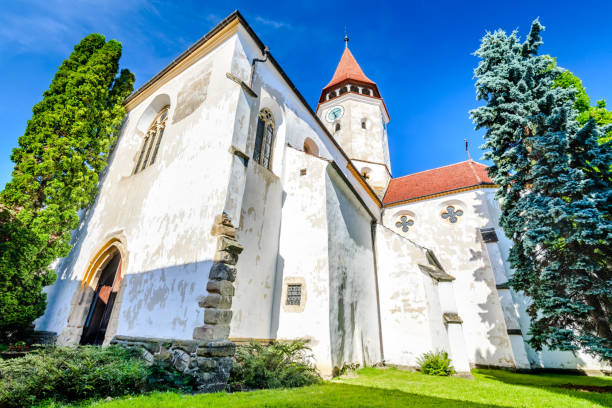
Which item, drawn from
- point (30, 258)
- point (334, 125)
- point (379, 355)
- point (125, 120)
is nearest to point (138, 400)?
point (30, 258)

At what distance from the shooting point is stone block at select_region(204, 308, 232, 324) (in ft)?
16.9

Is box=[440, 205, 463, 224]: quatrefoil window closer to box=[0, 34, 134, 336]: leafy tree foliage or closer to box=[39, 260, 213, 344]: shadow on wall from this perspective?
box=[39, 260, 213, 344]: shadow on wall

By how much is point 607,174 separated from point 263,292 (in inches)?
357

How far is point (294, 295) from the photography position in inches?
306

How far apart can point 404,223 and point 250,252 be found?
491 inches

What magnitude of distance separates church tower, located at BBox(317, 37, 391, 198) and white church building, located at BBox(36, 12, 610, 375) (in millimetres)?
7625

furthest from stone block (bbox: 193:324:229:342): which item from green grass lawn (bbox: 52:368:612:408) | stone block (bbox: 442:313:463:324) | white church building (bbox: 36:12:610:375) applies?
stone block (bbox: 442:313:463:324)

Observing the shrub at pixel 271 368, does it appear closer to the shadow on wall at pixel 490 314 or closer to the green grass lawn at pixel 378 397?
the green grass lawn at pixel 378 397

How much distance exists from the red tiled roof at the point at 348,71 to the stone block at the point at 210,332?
22.8 m

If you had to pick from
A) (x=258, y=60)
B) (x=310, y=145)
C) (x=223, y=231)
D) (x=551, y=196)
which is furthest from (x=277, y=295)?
(x=551, y=196)

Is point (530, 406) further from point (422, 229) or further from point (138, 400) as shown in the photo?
point (422, 229)

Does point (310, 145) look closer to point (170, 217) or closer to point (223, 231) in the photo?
point (170, 217)

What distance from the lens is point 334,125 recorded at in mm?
22469

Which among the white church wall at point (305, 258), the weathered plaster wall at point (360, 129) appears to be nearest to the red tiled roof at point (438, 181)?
the weathered plaster wall at point (360, 129)
